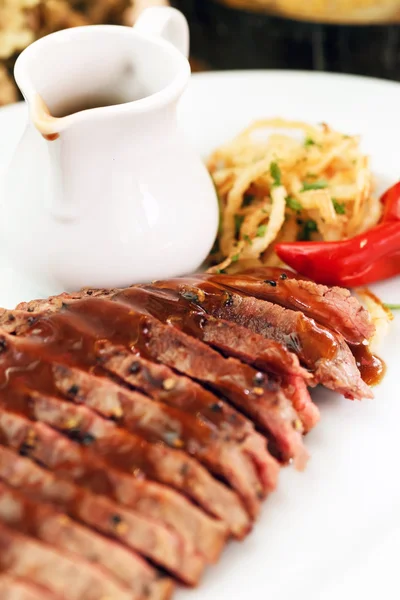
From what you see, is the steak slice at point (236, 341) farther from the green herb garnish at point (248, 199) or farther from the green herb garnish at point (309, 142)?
the green herb garnish at point (309, 142)

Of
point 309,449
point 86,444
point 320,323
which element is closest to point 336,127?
point 320,323

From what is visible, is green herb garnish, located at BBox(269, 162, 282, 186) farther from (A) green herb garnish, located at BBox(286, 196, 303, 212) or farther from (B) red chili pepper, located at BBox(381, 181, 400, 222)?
(B) red chili pepper, located at BBox(381, 181, 400, 222)

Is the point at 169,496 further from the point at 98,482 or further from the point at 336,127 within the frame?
the point at 336,127

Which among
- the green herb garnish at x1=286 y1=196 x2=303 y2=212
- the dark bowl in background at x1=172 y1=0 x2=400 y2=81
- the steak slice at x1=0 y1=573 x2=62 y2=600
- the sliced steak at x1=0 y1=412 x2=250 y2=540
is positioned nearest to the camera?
the steak slice at x1=0 y1=573 x2=62 y2=600

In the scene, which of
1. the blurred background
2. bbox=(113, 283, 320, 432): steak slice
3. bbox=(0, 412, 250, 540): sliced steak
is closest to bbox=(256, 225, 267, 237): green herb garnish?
bbox=(113, 283, 320, 432): steak slice


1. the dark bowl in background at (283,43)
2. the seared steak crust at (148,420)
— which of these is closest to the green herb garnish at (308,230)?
the seared steak crust at (148,420)

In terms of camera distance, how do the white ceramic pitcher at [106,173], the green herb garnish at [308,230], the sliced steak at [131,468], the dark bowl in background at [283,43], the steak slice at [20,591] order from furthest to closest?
the dark bowl in background at [283,43] < the green herb garnish at [308,230] < the white ceramic pitcher at [106,173] < the sliced steak at [131,468] < the steak slice at [20,591]
